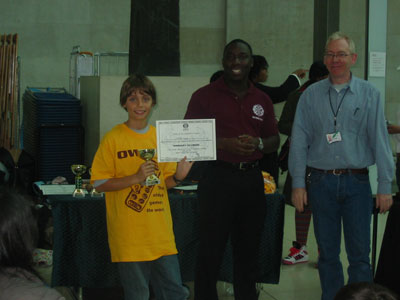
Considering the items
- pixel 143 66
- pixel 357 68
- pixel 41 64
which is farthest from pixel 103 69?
pixel 357 68

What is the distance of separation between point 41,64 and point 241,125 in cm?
672

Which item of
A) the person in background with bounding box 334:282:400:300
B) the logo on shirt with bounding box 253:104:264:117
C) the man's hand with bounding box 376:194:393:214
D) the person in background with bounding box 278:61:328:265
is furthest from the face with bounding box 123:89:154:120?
the person in background with bounding box 278:61:328:265

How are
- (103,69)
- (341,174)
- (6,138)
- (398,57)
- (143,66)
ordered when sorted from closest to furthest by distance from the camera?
(341,174) < (143,66) < (6,138) < (103,69) < (398,57)

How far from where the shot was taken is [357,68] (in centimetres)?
999

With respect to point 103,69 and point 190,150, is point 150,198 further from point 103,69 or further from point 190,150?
point 103,69

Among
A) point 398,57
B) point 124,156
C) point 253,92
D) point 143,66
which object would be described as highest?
point 398,57

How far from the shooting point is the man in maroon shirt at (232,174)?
121 inches

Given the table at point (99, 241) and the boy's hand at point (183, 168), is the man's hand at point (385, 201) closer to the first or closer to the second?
the table at point (99, 241)

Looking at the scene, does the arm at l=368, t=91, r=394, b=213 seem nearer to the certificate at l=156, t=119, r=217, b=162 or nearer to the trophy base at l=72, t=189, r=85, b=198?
the certificate at l=156, t=119, r=217, b=162

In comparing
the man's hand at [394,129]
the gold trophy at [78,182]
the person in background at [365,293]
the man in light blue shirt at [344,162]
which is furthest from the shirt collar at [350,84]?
the person in background at [365,293]

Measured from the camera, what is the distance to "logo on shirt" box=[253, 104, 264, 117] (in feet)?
10.2

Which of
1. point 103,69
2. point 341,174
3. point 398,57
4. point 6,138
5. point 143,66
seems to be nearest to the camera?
point 341,174

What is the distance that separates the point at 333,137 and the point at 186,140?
0.79m

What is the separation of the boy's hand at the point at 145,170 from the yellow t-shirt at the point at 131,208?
0.11 m
